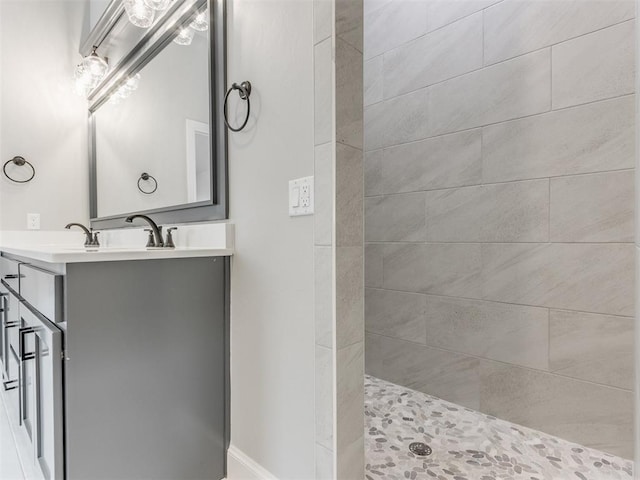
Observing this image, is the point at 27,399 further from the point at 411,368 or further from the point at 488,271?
the point at 488,271

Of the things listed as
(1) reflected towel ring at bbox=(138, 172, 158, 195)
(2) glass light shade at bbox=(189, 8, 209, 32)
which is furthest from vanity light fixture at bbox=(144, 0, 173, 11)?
(1) reflected towel ring at bbox=(138, 172, 158, 195)

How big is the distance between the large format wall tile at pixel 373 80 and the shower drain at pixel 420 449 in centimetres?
182

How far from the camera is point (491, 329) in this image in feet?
5.82

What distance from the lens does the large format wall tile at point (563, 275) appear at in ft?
4.66

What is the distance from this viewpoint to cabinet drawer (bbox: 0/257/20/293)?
1574 millimetres

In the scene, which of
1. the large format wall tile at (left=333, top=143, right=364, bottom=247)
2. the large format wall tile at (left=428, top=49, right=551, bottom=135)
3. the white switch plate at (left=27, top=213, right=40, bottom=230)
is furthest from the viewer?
the white switch plate at (left=27, top=213, right=40, bottom=230)

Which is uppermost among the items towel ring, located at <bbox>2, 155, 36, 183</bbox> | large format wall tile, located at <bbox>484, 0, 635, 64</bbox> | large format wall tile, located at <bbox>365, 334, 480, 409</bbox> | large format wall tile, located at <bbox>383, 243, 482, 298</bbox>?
large format wall tile, located at <bbox>484, 0, 635, 64</bbox>

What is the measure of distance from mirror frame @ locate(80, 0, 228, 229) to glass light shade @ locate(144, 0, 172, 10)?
5cm

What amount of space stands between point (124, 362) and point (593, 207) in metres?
1.80

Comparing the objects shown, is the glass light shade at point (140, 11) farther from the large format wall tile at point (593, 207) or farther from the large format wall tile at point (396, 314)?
the large format wall tile at point (593, 207)

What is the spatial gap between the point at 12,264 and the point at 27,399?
26.7 inches

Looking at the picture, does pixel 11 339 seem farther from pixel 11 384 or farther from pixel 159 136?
pixel 159 136

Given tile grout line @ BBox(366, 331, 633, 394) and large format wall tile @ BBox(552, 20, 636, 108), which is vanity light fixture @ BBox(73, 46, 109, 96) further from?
large format wall tile @ BBox(552, 20, 636, 108)

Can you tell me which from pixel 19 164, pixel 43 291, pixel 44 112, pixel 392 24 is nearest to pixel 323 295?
pixel 43 291
